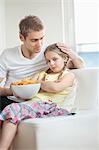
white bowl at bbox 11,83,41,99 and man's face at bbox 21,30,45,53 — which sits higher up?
man's face at bbox 21,30,45,53

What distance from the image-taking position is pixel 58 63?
137 cm

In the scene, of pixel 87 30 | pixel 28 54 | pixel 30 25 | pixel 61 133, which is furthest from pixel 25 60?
pixel 87 30

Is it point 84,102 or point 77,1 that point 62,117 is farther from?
point 77,1

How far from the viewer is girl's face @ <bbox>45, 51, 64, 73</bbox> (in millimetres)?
1355

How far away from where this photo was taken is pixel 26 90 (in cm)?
127

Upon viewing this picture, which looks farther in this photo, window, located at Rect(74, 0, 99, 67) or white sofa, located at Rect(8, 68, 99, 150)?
window, located at Rect(74, 0, 99, 67)

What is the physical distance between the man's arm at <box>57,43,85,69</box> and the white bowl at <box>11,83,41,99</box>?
0.23m

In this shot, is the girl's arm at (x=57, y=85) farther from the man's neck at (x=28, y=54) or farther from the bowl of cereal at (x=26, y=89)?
the man's neck at (x=28, y=54)

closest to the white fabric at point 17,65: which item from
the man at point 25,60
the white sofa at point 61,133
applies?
the man at point 25,60

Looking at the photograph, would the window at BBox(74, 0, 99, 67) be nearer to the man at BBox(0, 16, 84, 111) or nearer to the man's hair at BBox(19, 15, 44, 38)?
the man at BBox(0, 16, 84, 111)

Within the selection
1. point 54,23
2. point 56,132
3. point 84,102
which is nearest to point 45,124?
point 56,132

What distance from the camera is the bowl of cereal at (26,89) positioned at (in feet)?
4.17

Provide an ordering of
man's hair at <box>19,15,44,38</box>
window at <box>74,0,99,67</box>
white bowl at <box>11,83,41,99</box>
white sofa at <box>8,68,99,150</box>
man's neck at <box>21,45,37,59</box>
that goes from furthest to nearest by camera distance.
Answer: window at <box>74,0,99,67</box> → man's neck at <box>21,45,37,59</box> → man's hair at <box>19,15,44,38</box> → white bowl at <box>11,83,41,99</box> → white sofa at <box>8,68,99,150</box>

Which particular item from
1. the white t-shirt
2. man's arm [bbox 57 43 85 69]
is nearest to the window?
man's arm [bbox 57 43 85 69]
